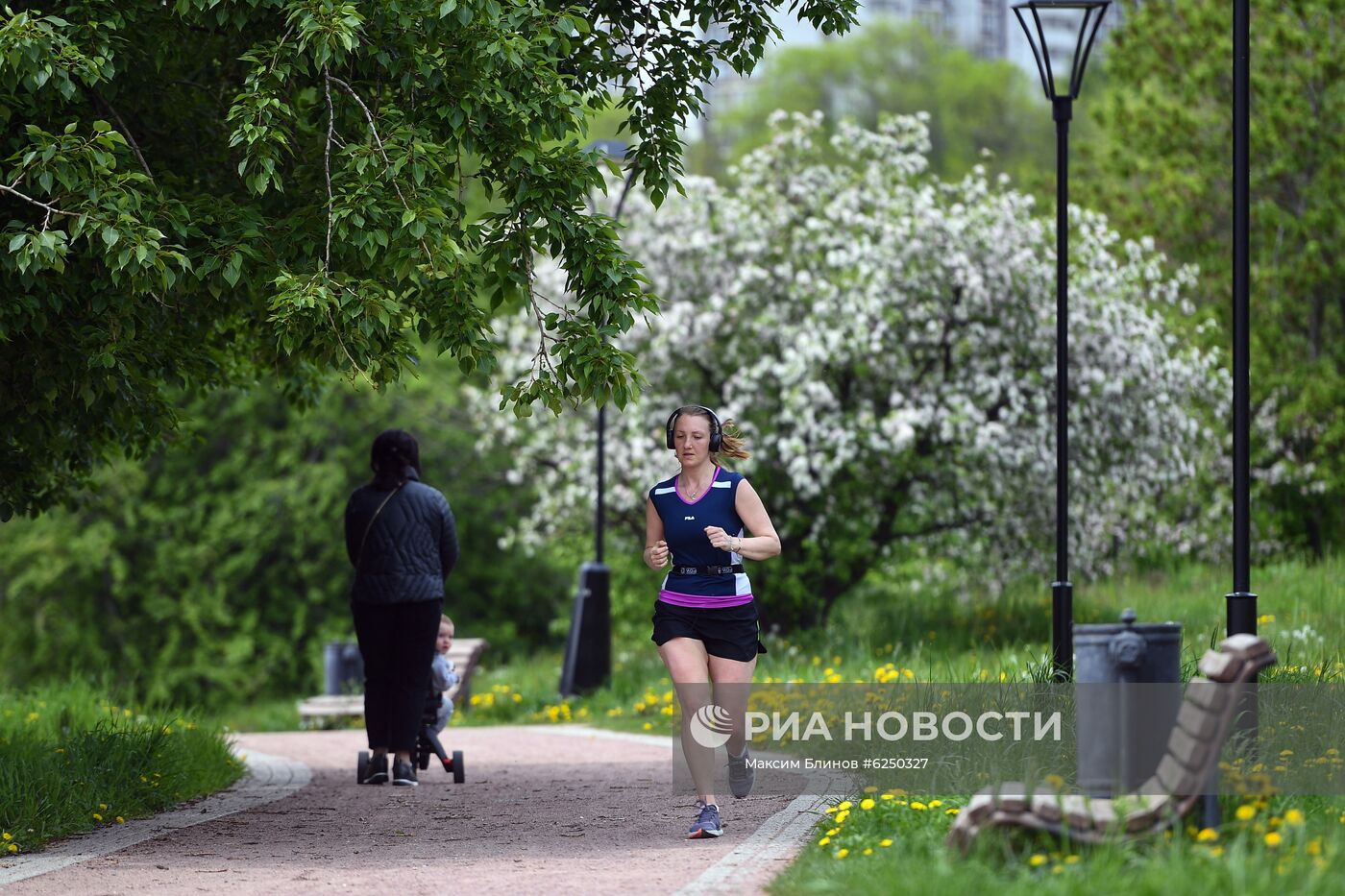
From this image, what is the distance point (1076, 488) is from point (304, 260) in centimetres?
1028

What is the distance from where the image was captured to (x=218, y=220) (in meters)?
7.65

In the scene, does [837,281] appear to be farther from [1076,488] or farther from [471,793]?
[471,793]

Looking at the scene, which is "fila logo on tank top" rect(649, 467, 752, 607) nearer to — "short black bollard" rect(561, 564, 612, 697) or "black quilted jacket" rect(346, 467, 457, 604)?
"black quilted jacket" rect(346, 467, 457, 604)

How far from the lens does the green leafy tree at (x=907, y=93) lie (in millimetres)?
46875

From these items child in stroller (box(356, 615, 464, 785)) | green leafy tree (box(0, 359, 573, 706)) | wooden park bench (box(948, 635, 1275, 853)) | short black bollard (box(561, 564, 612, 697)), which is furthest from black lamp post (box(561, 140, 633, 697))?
wooden park bench (box(948, 635, 1275, 853))

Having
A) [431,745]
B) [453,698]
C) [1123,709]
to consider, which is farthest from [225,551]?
[1123,709]

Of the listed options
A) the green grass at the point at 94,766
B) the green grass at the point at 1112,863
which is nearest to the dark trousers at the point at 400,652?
the green grass at the point at 94,766

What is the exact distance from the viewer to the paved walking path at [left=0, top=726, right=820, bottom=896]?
623 cm

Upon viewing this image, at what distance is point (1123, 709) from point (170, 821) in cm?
481

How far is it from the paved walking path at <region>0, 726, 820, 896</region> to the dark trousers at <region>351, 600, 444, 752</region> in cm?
47

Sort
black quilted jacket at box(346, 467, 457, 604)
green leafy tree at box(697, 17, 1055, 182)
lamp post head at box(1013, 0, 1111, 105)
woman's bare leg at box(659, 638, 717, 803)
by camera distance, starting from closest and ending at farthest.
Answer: woman's bare leg at box(659, 638, 717, 803), black quilted jacket at box(346, 467, 457, 604), lamp post head at box(1013, 0, 1111, 105), green leafy tree at box(697, 17, 1055, 182)

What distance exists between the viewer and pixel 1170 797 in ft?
17.4

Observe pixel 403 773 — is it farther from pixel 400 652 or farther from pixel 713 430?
pixel 713 430

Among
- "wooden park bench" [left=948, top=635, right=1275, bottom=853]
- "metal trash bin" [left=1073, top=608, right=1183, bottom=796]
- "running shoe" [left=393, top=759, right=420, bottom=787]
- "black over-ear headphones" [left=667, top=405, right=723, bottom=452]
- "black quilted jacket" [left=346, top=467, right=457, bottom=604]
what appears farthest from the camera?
"running shoe" [left=393, top=759, right=420, bottom=787]
